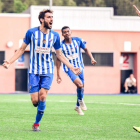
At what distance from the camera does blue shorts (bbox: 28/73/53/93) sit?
808cm

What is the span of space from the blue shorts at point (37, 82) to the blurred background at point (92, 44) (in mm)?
24960

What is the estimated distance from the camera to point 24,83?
34031 millimetres

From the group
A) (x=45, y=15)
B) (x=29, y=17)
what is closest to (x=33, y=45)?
(x=45, y=15)

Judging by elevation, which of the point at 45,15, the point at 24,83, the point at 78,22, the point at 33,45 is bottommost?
the point at 24,83

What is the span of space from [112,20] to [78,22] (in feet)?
8.89

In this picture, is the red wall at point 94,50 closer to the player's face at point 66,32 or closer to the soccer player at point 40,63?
the player's face at point 66,32

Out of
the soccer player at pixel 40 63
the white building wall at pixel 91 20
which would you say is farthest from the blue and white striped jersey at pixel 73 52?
the white building wall at pixel 91 20

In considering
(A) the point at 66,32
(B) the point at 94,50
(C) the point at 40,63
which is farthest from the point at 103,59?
(C) the point at 40,63

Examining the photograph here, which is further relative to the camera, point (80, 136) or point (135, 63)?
point (135, 63)

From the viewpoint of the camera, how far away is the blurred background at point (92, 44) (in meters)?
32.9

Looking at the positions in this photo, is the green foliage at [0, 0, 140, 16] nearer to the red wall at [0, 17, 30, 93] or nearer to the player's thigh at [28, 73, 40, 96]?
the red wall at [0, 17, 30, 93]

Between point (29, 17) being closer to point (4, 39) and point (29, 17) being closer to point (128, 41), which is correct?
point (4, 39)

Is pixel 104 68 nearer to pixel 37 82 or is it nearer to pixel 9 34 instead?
pixel 9 34

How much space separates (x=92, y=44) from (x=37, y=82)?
26048mm
